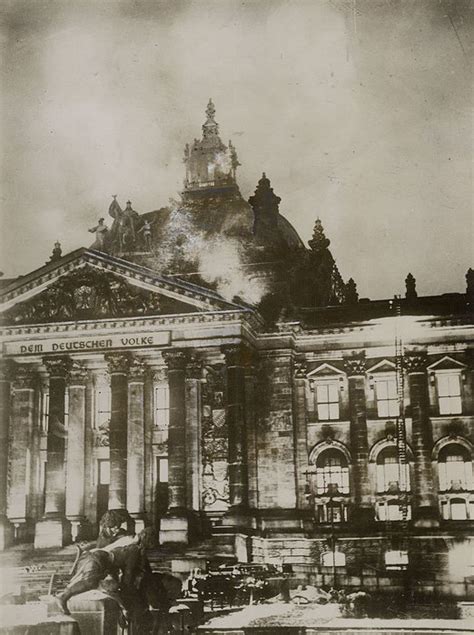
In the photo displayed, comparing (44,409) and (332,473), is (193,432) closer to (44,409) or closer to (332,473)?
(332,473)

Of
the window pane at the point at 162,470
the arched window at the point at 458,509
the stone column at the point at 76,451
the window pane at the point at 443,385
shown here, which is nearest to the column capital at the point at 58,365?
the stone column at the point at 76,451

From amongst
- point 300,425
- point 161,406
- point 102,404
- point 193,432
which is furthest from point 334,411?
point 102,404

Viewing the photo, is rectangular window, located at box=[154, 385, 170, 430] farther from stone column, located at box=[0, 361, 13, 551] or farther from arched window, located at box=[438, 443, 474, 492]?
arched window, located at box=[438, 443, 474, 492]

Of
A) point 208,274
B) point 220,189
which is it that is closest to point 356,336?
point 208,274

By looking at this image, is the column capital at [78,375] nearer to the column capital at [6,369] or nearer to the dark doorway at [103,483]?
the column capital at [6,369]

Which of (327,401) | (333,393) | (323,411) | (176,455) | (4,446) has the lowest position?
(176,455)

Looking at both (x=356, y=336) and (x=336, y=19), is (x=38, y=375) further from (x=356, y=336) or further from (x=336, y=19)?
(x=336, y=19)

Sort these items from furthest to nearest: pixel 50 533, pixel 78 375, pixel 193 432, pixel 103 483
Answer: pixel 103 483 < pixel 78 375 < pixel 193 432 < pixel 50 533
